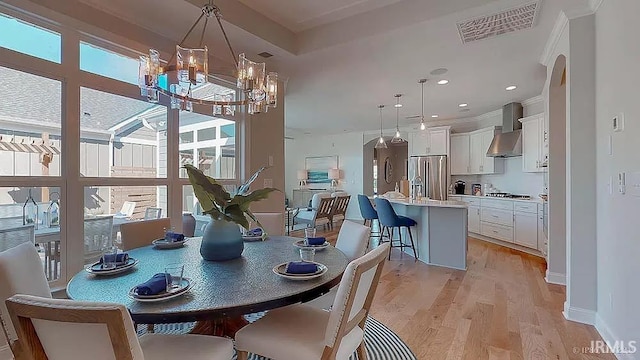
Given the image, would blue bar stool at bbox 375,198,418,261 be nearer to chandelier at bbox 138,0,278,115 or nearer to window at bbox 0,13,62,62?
chandelier at bbox 138,0,278,115

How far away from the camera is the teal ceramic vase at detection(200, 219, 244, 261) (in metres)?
1.85

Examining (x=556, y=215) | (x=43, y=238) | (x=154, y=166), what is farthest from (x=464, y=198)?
(x=43, y=238)

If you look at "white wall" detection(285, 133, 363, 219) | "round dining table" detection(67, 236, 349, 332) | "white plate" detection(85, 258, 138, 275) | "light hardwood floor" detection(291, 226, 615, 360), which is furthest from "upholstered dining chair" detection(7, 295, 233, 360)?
"white wall" detection(285, 133, 363, 219)

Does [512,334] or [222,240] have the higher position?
[222,240]

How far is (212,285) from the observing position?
4.72 feet

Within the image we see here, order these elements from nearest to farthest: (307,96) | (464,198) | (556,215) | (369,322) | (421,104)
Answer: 1. (369,322)
2. (556,215)
3. (307,96)
4. (421,104)
5. (464,198)

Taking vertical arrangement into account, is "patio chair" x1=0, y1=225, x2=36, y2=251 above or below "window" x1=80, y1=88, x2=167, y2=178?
below

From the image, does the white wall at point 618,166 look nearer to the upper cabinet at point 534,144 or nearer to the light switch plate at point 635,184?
the light switch plate at point 635,184

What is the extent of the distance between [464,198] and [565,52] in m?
4.34

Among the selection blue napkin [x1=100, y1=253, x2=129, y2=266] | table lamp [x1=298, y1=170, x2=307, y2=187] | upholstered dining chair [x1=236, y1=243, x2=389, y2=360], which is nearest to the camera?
upholstered dining chair [x1=236, y1=243, x2=389, y2=360]

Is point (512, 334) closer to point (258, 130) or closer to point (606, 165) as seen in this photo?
point (606, 165)

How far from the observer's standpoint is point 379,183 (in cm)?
1095

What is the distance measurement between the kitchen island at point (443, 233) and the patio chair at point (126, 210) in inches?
135

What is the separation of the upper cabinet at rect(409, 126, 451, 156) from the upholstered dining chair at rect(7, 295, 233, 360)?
7418 mm
